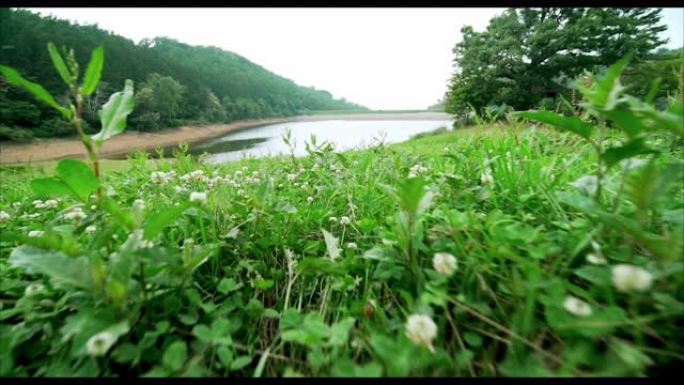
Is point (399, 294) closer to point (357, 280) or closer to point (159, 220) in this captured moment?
point (357, 280)

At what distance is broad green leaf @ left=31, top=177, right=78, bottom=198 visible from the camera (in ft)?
2.75

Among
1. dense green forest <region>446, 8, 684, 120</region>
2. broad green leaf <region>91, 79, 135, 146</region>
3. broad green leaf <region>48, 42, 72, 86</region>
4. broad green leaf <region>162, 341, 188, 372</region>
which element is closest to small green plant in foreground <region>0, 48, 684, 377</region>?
broad green leaf <region>162, 341, 188, 372</region>

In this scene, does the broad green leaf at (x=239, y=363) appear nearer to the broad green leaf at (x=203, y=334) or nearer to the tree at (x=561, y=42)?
the broad green leaf at (x=203, y=334)

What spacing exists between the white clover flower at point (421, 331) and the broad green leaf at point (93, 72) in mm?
990

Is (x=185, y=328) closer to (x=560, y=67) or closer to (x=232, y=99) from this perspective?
(x=560, y=67)

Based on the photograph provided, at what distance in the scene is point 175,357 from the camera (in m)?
0.59

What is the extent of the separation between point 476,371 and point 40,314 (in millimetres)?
1035

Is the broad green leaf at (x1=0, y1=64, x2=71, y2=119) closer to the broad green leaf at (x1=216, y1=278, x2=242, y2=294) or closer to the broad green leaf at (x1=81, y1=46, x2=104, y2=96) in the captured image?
the broad green leaf at (x1=81, y1=46, x2=104, y2=96)

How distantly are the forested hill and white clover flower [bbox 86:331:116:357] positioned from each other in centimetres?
50

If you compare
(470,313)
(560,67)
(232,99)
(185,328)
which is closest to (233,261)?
(185,328)

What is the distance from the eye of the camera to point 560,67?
2009 cm

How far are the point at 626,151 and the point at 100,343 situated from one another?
1255 millimetres

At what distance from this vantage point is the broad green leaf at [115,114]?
2.62ft

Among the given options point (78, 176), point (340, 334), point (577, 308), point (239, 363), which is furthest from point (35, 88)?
point (577, 308)
